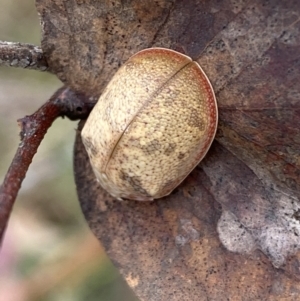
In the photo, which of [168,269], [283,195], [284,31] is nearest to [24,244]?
[168,269]

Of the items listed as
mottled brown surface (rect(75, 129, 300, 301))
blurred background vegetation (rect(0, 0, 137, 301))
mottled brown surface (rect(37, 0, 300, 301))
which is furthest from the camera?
blurred background vegetation (rect(0, 0, 137, 301))

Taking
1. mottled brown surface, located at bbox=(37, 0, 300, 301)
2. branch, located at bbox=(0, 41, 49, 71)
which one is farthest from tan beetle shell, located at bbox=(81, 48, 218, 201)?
branch, located at bbox=(0, 41, 49, 71)

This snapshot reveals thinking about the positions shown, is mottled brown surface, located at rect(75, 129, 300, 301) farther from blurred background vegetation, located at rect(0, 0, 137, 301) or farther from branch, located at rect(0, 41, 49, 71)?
blurred background vegetation, located at rect(0, 0, 137, 301)

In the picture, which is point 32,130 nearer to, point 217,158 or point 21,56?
point 21,56

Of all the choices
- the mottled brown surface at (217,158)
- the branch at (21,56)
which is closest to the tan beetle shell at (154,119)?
the mottled brown surface at (217,158)

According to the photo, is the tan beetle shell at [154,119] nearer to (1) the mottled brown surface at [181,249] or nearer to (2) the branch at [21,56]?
(1) the mottled brown surface at [181,249]

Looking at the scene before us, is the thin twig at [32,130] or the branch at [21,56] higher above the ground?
Answer: the branch at [21,56]

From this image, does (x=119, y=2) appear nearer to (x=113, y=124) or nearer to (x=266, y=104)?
(x=113, y=124)
